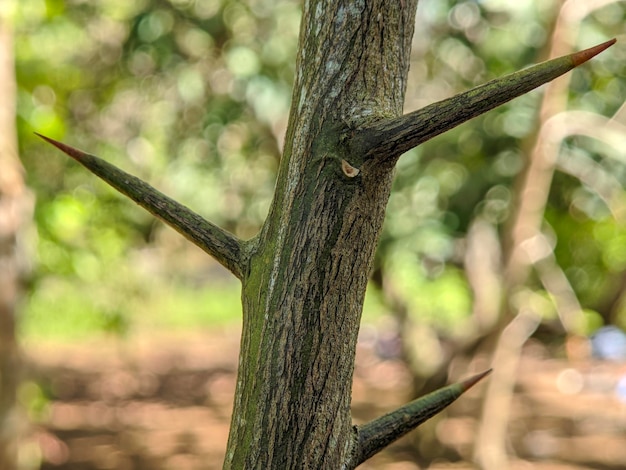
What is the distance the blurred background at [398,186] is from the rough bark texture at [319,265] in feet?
7.88

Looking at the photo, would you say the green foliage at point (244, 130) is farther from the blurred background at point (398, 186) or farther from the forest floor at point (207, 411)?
the forest floor at point (207, 411)

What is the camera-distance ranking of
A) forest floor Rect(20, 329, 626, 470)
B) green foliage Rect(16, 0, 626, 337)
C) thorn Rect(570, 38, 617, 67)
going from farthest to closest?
1. forest floor Rect(20, 329, 626, 470)
2. green foliage Rect(16, 0, 626, 337)
3. thorn Rect(570, 38, 617, 67)

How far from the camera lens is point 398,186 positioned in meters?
4.73

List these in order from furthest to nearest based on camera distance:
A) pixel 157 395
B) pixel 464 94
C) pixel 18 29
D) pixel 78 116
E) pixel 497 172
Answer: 1. pixel 157 395
2. pixel 78 116
3. pixel 497 172
4. pixel 18 29
5. pixel 464 94

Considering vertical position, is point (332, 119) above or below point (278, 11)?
below

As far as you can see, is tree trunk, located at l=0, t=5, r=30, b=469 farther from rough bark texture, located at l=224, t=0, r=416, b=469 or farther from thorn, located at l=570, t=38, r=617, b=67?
thorn, located at l=570, t=38, r=617, b=67

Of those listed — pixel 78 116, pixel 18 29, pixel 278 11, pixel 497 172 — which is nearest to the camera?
pixel 18 29

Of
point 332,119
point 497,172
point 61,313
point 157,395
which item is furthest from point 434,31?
point 61,313

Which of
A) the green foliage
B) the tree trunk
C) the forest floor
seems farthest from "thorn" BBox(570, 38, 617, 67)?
the forest floor

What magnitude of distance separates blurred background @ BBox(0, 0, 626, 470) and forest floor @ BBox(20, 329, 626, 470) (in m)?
0.05

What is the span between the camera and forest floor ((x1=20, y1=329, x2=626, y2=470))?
6.03 meters

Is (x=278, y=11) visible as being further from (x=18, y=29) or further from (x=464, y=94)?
(x=464, y=94)

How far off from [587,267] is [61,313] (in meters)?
8.57

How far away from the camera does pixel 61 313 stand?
11.8m
